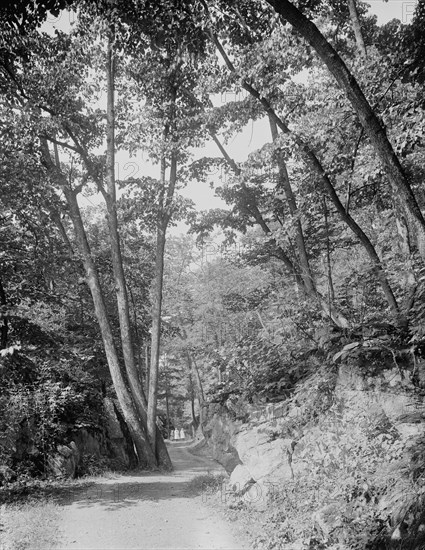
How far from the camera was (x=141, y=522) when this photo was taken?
20.5 feet

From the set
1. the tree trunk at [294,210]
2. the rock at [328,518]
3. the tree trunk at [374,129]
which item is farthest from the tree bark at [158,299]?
the rock at [328,518]

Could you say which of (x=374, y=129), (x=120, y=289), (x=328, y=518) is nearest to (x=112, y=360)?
(x=120, y=289)

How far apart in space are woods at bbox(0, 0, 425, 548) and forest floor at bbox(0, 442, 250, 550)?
1.77m

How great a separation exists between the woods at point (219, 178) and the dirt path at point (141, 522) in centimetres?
195

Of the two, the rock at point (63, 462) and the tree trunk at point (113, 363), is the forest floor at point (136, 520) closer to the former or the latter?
the rock at point (63, 462)

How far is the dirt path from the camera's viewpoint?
213 inches

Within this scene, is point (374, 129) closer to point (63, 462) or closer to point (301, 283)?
point (301, 283)

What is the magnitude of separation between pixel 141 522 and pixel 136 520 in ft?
0.43

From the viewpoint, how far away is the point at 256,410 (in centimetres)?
736

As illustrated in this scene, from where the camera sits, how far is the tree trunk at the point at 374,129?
4223 mm

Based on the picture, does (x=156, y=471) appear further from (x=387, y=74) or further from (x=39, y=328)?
(x=387, y=74)

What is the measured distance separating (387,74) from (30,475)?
424 inches

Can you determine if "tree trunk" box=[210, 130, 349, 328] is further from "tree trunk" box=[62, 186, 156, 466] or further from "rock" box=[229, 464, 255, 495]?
"tree trunk" box=[62, 186, 156, 466]

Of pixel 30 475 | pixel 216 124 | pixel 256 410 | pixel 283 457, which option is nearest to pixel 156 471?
pixel 30 475
